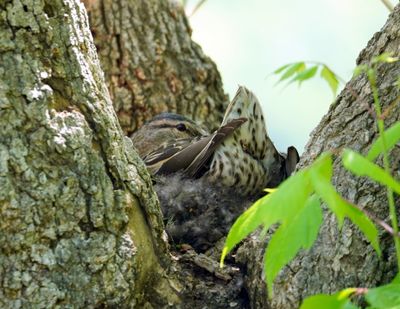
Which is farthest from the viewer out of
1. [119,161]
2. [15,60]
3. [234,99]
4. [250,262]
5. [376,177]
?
[234,99]

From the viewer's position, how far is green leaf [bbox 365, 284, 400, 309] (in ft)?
9.48

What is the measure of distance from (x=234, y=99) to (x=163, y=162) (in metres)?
0.72

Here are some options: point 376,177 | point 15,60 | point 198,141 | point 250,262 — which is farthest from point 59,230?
point 198,141

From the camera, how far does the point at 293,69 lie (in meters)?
3.17

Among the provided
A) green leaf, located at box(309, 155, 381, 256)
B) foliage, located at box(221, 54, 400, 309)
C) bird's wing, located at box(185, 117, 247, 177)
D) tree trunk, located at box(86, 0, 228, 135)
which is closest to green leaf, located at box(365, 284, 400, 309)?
foliage, located at box(221, 54, 400, 309)

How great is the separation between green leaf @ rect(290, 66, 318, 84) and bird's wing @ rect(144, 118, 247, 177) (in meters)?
2.81

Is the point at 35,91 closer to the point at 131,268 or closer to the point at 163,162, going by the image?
the point at 131,268

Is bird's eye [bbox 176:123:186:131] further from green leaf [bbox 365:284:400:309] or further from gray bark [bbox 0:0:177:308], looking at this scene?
green leaf [bbox 365:284:400:309]

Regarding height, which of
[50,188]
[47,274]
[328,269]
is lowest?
[328,269]

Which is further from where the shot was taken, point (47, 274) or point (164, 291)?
point (164, 291)

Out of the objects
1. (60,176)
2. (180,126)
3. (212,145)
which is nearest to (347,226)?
(60,176)

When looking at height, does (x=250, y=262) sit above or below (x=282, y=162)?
below

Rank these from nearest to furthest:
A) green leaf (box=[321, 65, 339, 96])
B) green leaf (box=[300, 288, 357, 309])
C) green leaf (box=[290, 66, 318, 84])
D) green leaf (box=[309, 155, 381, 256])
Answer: green leaf (box=[309, 155, 381, 256])
green leaf (box=[300, 288, 357, 309])
green leaf (box=[290, 66, 318, 84])
green leaf (box=[321, 65, 339, 96])

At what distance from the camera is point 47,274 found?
396 cm
